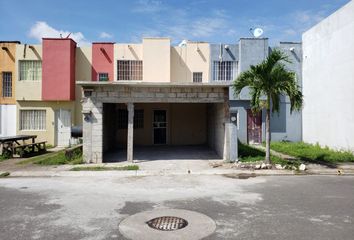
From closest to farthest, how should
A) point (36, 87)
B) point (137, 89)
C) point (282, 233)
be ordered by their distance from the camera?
point (282, 233)
point (137, 89)
point (36, 87)

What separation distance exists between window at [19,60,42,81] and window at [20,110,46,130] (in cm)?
221

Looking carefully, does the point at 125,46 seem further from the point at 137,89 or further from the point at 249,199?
the point at 249,199

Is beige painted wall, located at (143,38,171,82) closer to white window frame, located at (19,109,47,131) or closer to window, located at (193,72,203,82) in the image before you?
window, located at (193,72,203,82)

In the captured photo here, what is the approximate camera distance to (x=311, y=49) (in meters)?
20.2

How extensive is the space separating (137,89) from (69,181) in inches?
207

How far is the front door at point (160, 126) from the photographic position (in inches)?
833

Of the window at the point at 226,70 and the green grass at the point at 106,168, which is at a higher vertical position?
the window at the point at 226,70

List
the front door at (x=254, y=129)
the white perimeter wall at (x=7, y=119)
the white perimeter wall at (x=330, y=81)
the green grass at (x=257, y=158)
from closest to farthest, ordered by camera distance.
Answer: the green grass at (x=257, y=158) < the white perimeter wall at (x=330, y=81) < the white perimeter wall at (x=7, y=119) < the front door at (x=254, y=129)

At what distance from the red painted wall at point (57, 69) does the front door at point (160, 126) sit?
576cm

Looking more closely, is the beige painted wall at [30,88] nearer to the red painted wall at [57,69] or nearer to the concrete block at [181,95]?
the red painted wall at [57,69]

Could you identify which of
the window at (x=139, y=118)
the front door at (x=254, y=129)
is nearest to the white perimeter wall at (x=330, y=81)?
the front door at (x=254, y=129)

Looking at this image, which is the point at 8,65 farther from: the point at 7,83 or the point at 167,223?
the point at 167,223

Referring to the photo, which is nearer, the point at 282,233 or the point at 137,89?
the point at 282,233

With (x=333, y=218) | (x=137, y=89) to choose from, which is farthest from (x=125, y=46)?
(x=333, y=218)
